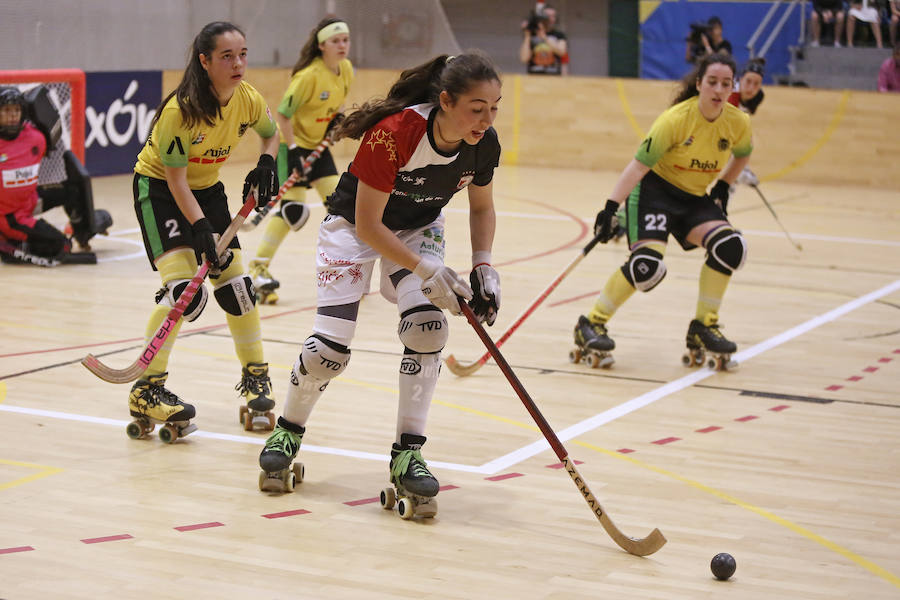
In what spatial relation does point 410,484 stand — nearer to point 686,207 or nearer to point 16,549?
point 16,549

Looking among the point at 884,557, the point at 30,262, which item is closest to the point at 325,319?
the point at 884,557

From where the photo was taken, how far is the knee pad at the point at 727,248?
19.5 ft

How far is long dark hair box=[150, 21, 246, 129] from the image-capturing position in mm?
4480

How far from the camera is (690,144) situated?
19.8 ft

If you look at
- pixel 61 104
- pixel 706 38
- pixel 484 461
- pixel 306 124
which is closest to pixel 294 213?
pixel 306 124

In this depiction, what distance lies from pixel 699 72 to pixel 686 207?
649 mm

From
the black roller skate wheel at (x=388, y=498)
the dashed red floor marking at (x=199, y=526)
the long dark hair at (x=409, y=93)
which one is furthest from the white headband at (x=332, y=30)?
the dashed red floor marking at (x=199, y=526)

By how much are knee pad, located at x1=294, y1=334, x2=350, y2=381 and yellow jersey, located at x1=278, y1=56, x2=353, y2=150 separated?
3.66 m

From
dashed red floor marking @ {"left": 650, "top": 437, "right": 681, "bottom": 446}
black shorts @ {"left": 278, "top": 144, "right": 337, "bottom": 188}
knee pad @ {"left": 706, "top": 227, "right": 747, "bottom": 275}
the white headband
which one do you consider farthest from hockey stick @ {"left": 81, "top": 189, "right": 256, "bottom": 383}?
the white headband

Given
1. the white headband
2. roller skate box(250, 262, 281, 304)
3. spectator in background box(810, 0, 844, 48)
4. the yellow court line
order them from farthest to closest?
spectator in background box(810, 0, 844, 48), the white headband, roller skate box(250, 262, 281, 304), the yellow court line

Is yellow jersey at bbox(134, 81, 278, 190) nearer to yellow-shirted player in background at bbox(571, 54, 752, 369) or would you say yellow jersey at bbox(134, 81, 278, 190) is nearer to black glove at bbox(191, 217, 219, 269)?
black glove at bbox(191, 217, 219, 269)

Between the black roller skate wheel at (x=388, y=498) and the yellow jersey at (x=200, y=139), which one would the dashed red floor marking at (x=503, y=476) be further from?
the yellow jersey at (x=200, y=139)

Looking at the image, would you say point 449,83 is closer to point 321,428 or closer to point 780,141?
point 321,428

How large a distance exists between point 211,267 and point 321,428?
0.79 metres
